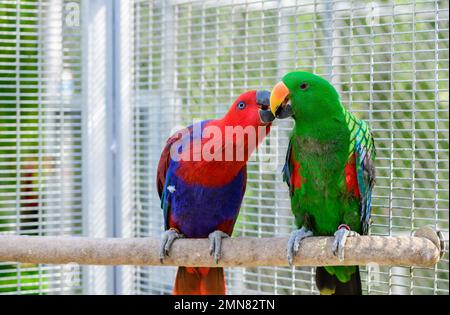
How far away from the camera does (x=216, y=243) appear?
1316 millimetres

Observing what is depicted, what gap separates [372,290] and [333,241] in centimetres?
29

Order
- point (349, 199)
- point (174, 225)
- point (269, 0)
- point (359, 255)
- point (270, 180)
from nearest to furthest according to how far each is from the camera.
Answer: point (359, 255), point (349, 199), point (174, 225), point (269, 0), point (270, 180)

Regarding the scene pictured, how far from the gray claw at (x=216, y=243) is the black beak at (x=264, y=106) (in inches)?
11.1

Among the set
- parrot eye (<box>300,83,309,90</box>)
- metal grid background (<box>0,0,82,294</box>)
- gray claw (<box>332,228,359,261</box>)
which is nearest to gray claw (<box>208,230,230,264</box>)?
gray claw (<box>332,228,359,261</box>)

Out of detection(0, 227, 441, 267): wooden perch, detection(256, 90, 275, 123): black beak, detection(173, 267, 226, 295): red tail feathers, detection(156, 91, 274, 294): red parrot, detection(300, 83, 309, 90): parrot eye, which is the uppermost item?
detection(300, 83, 309, 90): parrot eye

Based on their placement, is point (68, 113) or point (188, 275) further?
point (68, 113)

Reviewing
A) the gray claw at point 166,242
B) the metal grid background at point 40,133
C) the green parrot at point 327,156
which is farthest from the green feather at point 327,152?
the metal grid background at point 40,133

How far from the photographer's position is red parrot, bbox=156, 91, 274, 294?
1.32m

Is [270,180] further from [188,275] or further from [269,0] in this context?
[269,0]

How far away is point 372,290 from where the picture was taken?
1455 millimetres

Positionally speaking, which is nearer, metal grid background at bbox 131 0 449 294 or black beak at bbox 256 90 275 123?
black beak at bbox 256 90 275 123

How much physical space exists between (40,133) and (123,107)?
256 mm

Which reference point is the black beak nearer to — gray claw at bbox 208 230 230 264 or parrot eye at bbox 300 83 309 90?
parrot eye at bbox 300 83 309 90

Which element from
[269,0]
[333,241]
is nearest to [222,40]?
[269,0]
